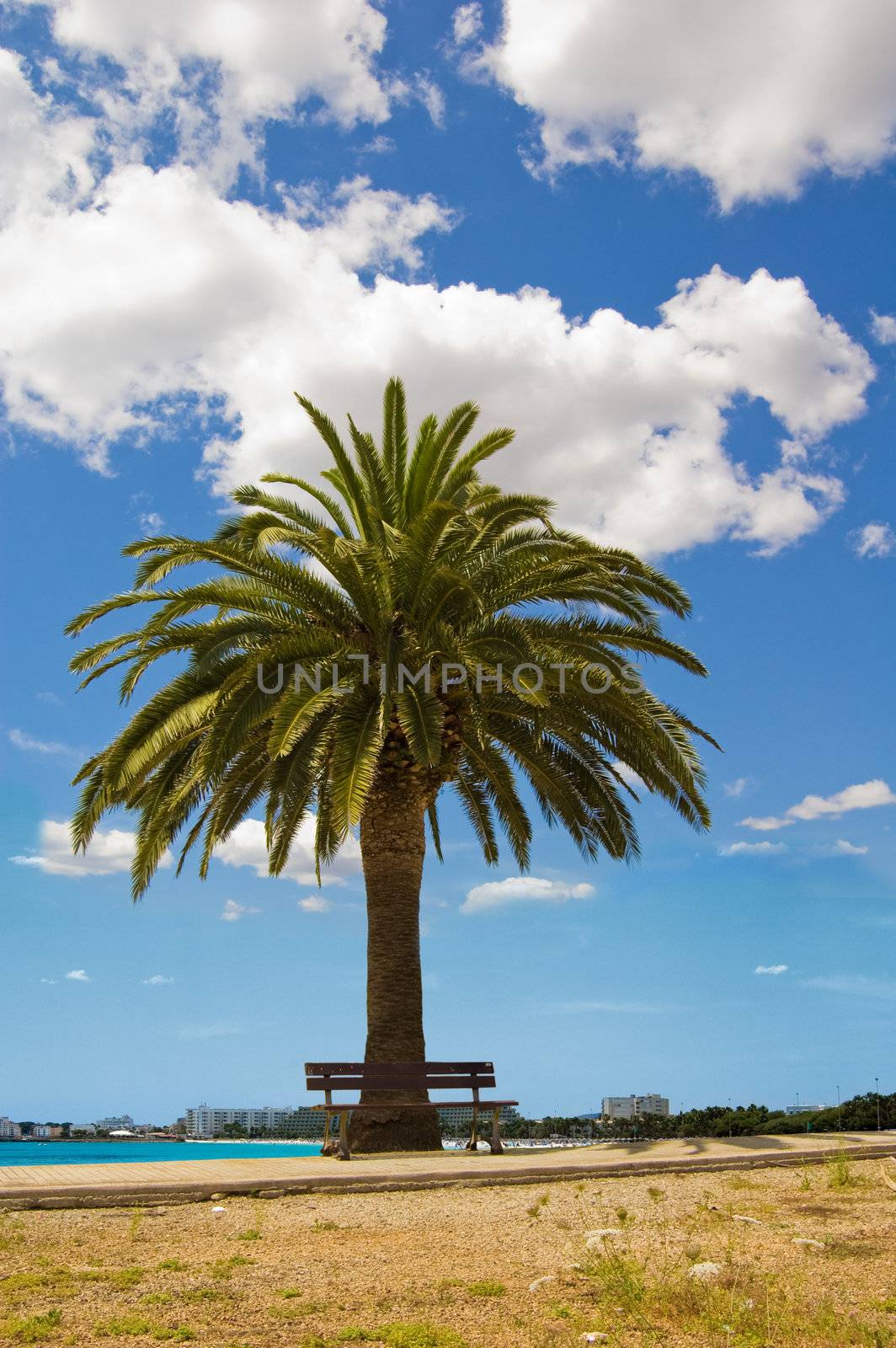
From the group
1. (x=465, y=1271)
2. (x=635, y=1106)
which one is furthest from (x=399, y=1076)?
(x=635, y=1106)

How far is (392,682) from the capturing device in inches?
559

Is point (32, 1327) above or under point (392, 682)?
under

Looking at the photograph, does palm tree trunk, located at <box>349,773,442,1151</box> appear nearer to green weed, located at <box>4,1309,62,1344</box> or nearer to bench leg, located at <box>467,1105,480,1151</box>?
bench leg, located at <box>467,1105,480,1151</box>

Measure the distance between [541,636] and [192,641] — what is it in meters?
4.66

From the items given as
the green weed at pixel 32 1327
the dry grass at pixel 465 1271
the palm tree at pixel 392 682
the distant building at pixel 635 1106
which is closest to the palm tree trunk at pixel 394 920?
the palm tree at pixel 392 682

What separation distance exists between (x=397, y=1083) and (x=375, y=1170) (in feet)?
8.45

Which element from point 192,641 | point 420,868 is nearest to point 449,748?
point 420,868

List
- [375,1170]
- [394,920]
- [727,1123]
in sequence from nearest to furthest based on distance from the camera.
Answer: [375,1170] → [394,920] → [727,1123]

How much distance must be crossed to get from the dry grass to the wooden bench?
3381 millimetres

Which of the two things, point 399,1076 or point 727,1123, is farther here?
point 727,1123

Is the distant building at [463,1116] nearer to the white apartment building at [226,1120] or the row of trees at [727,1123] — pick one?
the row of trees at [727,1123]

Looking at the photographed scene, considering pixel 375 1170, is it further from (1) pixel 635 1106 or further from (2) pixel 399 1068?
(1) pixel 635 1106

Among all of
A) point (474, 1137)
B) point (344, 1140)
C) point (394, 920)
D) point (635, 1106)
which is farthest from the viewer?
point (635, 1106)

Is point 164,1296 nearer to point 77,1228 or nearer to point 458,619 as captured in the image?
point 77,1228
